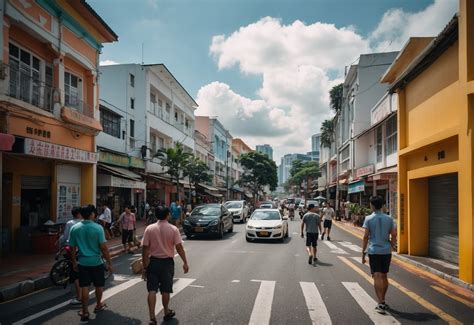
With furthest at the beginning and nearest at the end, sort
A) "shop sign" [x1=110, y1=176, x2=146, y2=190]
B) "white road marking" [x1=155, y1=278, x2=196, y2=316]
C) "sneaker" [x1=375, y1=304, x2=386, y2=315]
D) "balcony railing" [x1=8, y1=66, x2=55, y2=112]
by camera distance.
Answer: "shop sign" [x1=110, y1=176, x2=146, y2=190] → "balcony railing" [x1=8, y1=66, x2=55, y2=112] → "white road marking" [x1=155, y1=278, x2=196, y2=316] → "sneaker" [x1=375, y1=304, x2=386, y2=315]

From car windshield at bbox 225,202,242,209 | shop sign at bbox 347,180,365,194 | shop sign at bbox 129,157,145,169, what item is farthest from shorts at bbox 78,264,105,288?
car windshield at bbox 225,202,242,209

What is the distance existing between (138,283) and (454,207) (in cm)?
859

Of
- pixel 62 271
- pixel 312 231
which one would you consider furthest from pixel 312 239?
pixel 62 271

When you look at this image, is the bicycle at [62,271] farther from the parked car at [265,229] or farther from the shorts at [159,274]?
the parked car at [265,229]

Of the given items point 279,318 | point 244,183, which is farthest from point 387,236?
point 244,183

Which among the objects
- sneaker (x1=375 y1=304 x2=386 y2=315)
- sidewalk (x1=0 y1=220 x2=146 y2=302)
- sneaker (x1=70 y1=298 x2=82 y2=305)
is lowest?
sidewalk (x1=0 y1=220 x2=146 y2=302)

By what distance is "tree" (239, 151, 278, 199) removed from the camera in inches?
2391

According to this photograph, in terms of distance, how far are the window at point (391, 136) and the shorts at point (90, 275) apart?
61.6ft

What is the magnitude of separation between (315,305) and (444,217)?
21.8 ft

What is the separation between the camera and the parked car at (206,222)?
16.9 m

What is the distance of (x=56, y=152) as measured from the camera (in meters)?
12.9

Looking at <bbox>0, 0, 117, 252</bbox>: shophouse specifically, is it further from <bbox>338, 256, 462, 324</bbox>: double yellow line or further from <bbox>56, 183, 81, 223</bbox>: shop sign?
<bbox>338, 256, 462, 324</bbox>: double yellow line

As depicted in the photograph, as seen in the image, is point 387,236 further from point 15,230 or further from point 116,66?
point 116,66

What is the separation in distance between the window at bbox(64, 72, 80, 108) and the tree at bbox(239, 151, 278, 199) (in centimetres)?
4564
